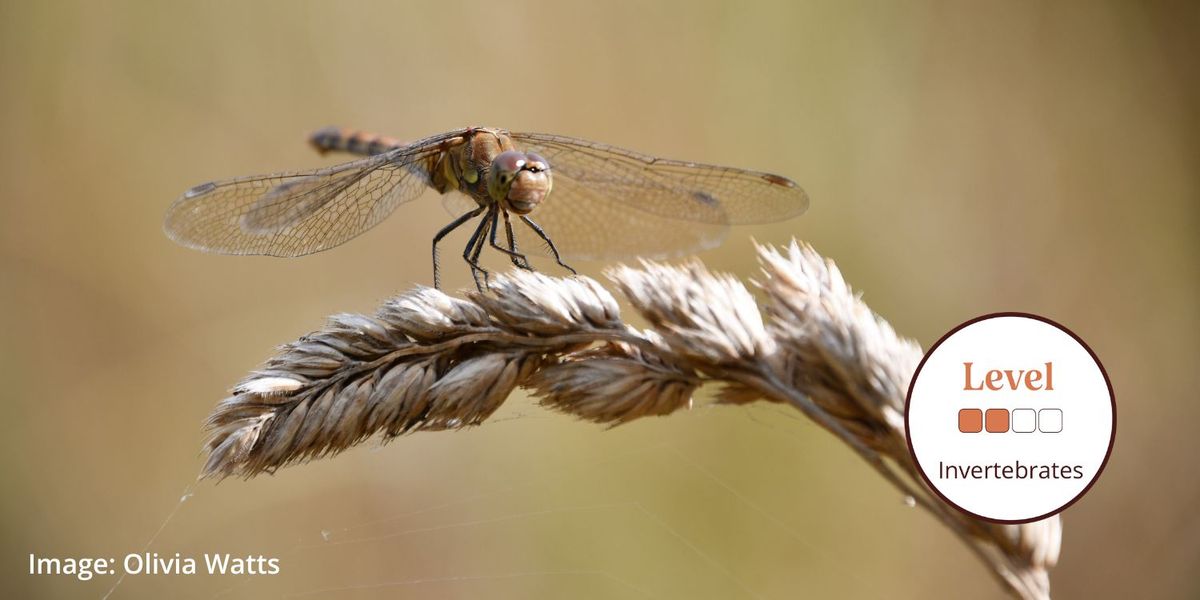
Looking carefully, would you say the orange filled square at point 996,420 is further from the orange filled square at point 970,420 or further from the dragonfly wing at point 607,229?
the dragonfly wing at point 607,229

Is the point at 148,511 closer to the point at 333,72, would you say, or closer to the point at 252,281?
the point at 252,281

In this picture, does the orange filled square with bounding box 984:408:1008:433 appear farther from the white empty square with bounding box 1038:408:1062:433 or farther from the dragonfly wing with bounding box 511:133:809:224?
the dragonfly wing with bounding box 511:133:809:224

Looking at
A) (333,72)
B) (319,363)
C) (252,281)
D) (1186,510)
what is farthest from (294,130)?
(1186,510)

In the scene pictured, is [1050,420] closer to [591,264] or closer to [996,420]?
[996,420]

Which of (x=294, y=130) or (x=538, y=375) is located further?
(x=294, y=130)

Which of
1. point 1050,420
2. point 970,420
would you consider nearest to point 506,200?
point 970,420
